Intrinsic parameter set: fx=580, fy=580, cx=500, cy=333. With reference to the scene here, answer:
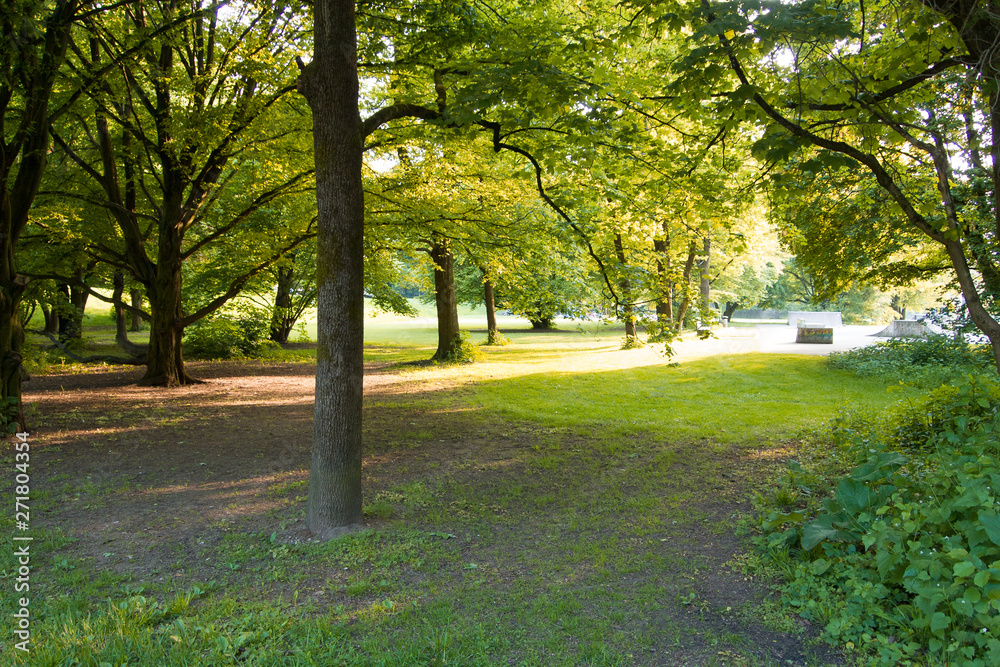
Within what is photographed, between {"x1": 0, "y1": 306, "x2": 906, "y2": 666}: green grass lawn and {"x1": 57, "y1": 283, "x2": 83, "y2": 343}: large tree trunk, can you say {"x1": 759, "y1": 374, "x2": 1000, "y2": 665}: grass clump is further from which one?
{"x1": 57, "y1": 283, "x2": 83, "y2": 343}: large tree trunk

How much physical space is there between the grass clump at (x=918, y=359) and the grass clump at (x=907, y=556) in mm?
8093

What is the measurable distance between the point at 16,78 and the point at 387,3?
4.86 metres

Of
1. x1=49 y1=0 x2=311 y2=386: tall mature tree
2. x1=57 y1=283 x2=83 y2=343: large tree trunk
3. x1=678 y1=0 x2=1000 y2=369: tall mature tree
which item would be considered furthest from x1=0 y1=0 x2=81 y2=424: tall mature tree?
x1=57 y1=283 x2=83 y2=343: large tree trunk

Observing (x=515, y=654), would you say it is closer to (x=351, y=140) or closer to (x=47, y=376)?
(x=351, y=140)

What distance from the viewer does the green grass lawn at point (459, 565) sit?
334 cm

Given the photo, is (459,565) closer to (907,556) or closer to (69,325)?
(907,556)

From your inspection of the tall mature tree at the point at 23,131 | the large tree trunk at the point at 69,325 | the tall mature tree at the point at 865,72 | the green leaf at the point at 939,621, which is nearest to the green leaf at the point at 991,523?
the green leaf at the point at 939,621

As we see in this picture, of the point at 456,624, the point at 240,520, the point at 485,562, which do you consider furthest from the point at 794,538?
the point at 240,520

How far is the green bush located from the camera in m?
18.8

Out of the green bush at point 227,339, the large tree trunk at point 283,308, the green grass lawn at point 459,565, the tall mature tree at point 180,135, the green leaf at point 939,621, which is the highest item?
the tall mature tree at point 180,135

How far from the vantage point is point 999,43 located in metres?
4.25

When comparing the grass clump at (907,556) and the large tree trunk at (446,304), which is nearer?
the grass clump at (907,556)

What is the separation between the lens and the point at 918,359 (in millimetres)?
13781

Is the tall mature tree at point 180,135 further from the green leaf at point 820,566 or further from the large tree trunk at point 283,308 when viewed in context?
the green leaf at point 820,566
